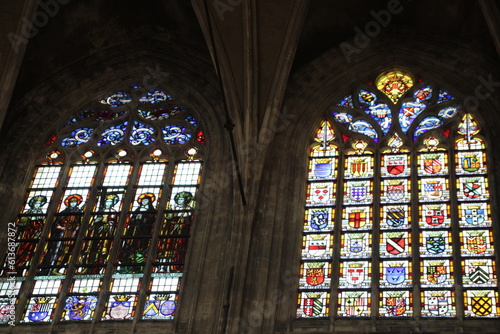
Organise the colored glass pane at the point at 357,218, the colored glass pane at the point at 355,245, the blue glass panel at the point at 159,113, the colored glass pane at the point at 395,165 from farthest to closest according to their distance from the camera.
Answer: the blue glass panel at the point at 159,113, the colored glass pane at the point at 395,165, the colored glass pane at the point at 357,218, the colored glass pane at the point at 355,245

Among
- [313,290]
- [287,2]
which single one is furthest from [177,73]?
[313,290]

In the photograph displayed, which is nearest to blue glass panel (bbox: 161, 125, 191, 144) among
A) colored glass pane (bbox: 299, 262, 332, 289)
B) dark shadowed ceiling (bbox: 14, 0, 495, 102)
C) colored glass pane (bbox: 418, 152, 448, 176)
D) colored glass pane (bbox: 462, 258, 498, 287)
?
dark shadowed ceiling (bbox: 14, 0, 495, 102)

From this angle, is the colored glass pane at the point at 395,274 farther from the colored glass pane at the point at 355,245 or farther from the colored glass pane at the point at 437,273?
the colored glass pane at the point at 355,245

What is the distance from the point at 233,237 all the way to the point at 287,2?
4.74 meters

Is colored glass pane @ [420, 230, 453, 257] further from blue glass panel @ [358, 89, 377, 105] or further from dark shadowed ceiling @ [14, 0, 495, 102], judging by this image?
dark shadowed ceiling @ [14, 0, 495, 102]

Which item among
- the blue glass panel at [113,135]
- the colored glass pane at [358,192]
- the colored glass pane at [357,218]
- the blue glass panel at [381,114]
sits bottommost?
the colored glass pane at [357,218]

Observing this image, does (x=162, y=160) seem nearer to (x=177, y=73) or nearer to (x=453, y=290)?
(x=177, y=73)

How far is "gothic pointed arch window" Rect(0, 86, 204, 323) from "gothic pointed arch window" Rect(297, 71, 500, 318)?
243 centimetres

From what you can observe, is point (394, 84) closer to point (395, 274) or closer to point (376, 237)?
point (376, 237)

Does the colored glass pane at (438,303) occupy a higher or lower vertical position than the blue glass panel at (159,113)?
lower

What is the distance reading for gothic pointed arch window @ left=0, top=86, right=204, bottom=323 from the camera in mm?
17219

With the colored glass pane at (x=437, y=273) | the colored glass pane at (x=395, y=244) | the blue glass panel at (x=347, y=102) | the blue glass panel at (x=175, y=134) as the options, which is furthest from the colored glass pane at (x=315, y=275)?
the blue glass panel at (x=175, y=134)

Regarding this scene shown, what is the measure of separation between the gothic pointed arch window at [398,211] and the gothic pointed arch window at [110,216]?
2430 mm

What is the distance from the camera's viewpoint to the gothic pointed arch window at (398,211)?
643 inches
